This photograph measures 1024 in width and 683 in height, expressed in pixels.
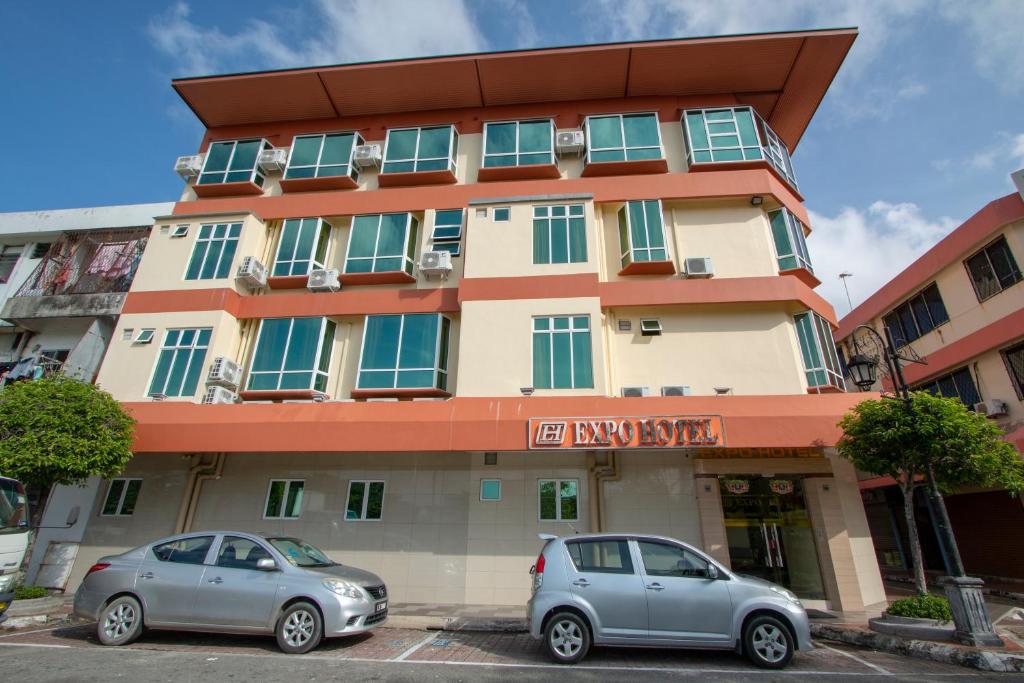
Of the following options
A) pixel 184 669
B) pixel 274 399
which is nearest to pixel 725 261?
pixel 274 399

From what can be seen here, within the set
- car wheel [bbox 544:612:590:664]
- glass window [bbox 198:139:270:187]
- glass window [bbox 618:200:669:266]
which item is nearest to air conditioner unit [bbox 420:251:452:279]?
glass window [bbox 618:200:669:266]

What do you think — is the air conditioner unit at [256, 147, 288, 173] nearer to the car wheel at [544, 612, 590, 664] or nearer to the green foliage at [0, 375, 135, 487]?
the green foliage at [0, 375, 135, 487]

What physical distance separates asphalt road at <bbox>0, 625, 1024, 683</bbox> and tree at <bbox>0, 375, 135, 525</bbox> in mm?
3455

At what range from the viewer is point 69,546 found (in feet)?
42.5

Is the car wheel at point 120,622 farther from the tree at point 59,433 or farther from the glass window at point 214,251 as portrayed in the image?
the glass window at point 214,251

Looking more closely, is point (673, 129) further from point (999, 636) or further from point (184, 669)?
point (184, 669)

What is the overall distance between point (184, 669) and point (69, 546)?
987cm

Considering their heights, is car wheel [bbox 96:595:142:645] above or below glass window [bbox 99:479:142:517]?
below

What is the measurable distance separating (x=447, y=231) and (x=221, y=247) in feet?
22.9

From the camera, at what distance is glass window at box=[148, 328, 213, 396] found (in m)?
13.7

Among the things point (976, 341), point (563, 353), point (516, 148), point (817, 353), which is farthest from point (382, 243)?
point (976, 341)

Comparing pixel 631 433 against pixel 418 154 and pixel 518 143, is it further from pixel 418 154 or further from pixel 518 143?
pixel 418 154

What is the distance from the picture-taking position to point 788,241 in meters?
14.6

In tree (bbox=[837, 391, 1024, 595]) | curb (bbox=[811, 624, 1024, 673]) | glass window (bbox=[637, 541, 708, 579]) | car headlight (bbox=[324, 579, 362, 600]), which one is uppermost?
tree (bbox=[837, 391, 1024, 595])
